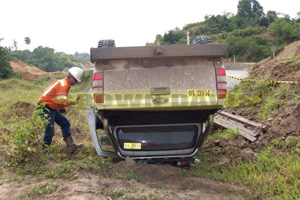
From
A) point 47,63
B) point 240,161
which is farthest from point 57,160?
point 47,63

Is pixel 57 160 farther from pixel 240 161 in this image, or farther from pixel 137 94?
pixel 240 161

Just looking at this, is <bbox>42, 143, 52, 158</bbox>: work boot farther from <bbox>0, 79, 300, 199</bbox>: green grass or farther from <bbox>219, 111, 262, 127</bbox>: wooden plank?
<bbox>219, 111, 262, 127</bbox>: wooden plank

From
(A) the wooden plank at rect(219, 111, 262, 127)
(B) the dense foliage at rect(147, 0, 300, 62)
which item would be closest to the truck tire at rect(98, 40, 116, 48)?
(A) the wooden plank at rect(219, 111, 262, 127)

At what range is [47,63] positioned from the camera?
255ft

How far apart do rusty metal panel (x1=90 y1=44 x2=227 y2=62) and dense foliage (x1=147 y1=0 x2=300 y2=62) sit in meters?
30.7

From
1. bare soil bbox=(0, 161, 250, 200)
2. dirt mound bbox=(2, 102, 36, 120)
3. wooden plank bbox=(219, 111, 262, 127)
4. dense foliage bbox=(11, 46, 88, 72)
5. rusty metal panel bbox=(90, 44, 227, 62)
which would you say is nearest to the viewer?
bare soil bbox=(0, 161, 250, 200)

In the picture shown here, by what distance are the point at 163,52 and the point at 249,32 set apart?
48.8 m

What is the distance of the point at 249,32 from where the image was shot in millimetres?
49656

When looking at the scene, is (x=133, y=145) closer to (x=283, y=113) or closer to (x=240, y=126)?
(x=240, y=126)

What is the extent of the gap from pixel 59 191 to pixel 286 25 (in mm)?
45129

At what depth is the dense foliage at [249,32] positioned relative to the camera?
42.0 m

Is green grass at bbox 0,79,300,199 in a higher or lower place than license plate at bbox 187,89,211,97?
lower

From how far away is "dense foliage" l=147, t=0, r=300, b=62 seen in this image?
4203 centimetres

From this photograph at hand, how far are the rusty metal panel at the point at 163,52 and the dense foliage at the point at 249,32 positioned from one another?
30.7m
